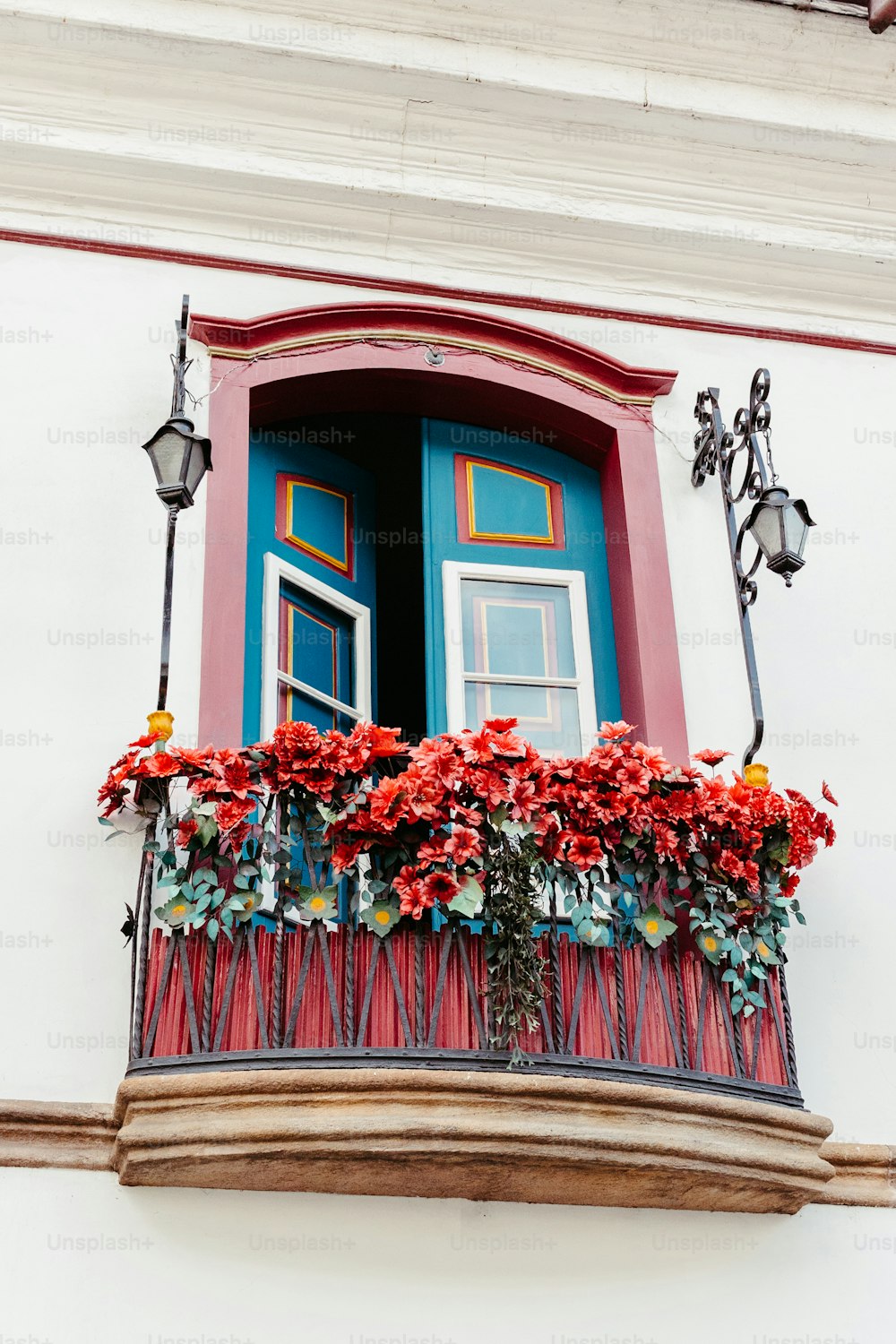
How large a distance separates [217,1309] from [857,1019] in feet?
7.15

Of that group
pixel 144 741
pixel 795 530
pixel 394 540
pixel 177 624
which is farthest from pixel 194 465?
pixel 394 540

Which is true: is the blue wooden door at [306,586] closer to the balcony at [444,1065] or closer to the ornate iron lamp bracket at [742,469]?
the balcony at [444,1065]

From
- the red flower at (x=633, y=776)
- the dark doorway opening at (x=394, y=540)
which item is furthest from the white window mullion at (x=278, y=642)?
the red flower at (x=633, y=776)

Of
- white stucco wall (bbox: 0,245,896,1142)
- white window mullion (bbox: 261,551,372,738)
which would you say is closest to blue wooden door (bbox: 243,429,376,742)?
white window mullion (bbox: 261,551,372,738)

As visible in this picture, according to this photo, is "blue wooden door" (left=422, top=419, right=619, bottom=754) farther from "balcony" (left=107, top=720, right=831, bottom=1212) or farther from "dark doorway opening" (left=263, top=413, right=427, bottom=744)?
"balcony" (left=107, top=720, right=831, bottom=1212)

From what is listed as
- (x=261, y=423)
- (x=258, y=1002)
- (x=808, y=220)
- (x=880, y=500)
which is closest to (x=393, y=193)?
(x=261, y=423)

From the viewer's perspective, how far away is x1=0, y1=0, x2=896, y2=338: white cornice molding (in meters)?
6.44

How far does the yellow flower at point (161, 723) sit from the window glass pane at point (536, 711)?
3.68 feet

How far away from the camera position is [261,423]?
640cm

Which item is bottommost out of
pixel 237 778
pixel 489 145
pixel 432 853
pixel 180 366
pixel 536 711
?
pixel 432 853

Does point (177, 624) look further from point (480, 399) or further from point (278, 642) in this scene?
point (480, 399)

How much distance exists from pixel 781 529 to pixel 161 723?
2.03 meters

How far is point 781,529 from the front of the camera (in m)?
5.57

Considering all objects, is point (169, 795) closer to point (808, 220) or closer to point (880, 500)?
point (880, 500)
